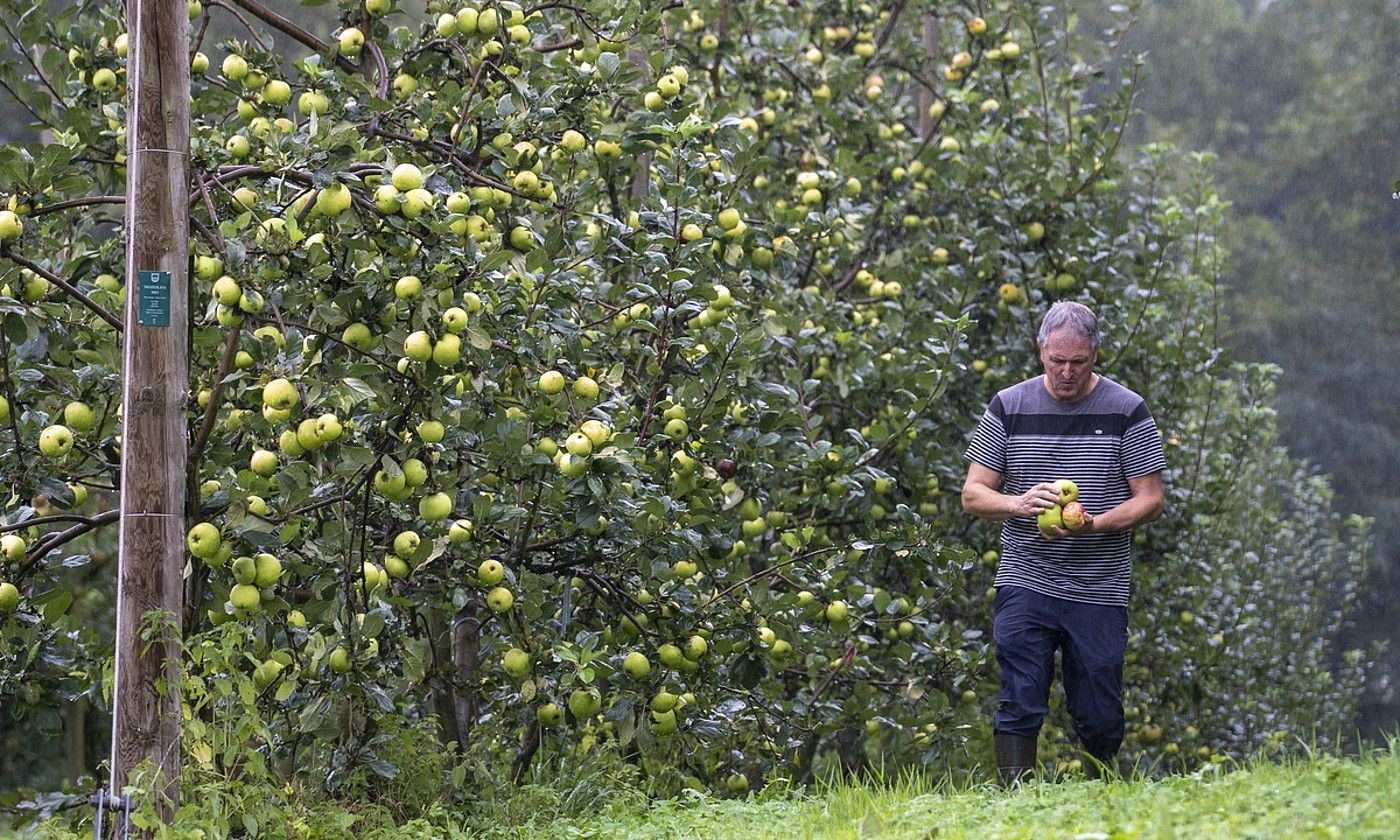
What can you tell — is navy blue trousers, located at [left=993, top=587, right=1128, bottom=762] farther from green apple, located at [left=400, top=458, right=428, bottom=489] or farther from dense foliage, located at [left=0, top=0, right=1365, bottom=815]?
green apple, located at [left=400, top=458, right=428, bottom=489]

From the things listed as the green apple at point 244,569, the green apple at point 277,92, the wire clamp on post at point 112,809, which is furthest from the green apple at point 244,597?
the green apple at point 277,92

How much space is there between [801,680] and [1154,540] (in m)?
2.17

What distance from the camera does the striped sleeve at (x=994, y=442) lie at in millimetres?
4605

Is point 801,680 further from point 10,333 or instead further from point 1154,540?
point 10,333

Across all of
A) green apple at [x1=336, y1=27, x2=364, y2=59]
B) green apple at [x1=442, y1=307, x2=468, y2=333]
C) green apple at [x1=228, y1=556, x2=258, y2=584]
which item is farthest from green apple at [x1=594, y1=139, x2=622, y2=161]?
green apple at [x1=228, y1=556, x2=258, y2=584]

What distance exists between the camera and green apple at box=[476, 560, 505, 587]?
3988mm

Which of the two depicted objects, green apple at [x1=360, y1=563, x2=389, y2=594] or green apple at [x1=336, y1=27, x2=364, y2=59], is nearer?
green apple at [x1=360, y1=563, x2=389, y2=594]

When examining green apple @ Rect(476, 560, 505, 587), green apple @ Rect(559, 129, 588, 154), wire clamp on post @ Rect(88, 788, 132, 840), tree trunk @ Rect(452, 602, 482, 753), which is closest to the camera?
wire clamp on post @ Rect(88, 788, 132, 840)

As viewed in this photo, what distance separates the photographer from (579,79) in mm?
4293

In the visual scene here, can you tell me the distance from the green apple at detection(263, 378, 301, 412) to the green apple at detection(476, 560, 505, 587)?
84cm

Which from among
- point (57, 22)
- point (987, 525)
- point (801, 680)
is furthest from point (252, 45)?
point (987, 525)

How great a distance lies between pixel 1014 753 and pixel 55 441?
271 centimetres

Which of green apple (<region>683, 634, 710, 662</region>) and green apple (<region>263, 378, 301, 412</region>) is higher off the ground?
green apple (<region>263, 378, 301, 412</region>)

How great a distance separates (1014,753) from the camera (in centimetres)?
435
